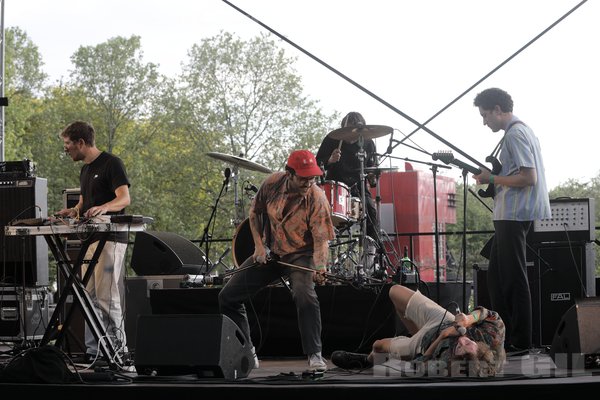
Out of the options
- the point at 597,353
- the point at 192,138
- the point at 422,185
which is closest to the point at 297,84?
the point at 192,138

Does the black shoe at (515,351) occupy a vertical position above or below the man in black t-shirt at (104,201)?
below

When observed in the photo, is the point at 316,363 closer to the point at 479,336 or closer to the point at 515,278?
the point at 479,336

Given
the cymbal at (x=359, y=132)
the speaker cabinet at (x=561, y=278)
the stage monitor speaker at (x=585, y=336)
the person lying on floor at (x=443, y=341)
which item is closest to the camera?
the person lying on floor at (x=443, y=341)

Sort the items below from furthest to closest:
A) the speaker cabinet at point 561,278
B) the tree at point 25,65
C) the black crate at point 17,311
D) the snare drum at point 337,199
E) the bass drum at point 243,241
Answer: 1. the tree at point 25,65
2. the black crate at point 17,311
3. the snare drum at point 337,199
4. the bass drum at point 243,241
5. the speaker cabinet at point 561,278

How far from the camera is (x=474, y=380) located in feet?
16.3

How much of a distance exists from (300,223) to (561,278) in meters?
2.67

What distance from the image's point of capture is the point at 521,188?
6824 mm

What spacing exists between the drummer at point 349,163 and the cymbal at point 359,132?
41 cm

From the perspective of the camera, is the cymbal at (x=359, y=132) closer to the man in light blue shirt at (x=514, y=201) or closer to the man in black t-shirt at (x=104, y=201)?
the man in light blue shirt at (x=514, y=201)

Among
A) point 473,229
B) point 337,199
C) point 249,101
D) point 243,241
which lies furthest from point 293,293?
point 249,101

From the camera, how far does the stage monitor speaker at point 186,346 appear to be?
17.3 ft

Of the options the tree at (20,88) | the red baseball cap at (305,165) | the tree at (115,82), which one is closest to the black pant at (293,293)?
the red baseball cap at (305,165)

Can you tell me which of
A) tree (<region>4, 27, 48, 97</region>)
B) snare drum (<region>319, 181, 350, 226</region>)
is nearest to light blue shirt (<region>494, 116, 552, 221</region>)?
snare drum (<region>319, 181, 350, 226</region>)

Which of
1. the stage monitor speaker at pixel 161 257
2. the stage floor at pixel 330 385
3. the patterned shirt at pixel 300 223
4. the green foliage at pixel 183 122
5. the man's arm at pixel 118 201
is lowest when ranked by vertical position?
the stage floor at pixel 330 385
